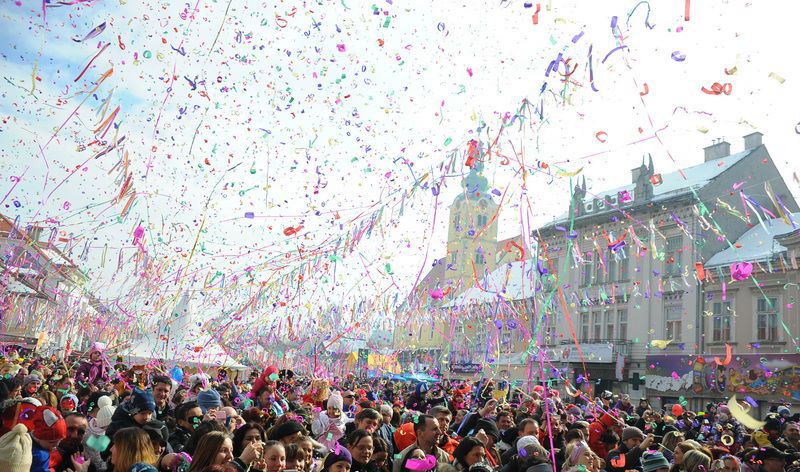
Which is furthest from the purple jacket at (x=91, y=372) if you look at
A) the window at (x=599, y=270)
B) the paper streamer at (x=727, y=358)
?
the window at (x=599, y=270)

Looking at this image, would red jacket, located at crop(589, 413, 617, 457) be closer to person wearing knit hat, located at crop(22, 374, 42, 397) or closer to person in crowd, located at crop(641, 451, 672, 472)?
person in crowd, located at crop(641, 451, 672, 472)

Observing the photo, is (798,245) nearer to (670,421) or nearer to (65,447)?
(670,421)

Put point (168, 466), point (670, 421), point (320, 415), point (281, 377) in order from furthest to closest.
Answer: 1. point (281, 377)
2. point (670, 421)
3. point (320, 415)
4. point (168, 466)

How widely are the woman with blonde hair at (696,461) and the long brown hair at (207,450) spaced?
3595 mm

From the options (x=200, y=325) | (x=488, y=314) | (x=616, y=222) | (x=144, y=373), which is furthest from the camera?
(x=488, y=314)

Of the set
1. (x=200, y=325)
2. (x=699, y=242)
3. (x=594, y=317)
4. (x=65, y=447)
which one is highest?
(x=699, y=242)

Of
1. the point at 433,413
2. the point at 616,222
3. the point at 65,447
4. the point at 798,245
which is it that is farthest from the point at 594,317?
the point at 65,447

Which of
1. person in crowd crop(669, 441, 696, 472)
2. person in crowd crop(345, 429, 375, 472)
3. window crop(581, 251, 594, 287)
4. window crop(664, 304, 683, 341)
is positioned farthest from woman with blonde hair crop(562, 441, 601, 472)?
window crop(581, 251, 594, 287)

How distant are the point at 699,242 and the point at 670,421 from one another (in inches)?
799

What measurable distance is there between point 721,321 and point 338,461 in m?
26.6

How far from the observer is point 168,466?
460cm

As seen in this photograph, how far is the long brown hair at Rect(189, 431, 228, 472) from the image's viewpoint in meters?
4.57

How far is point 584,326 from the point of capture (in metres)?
35.6

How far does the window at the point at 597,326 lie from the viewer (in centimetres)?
3431
